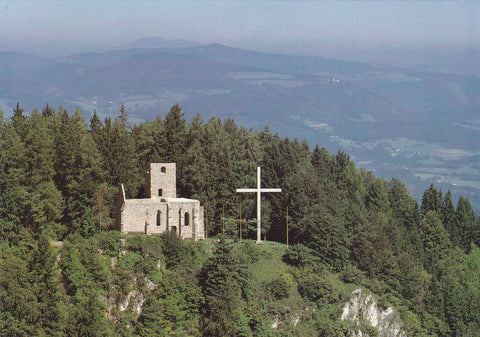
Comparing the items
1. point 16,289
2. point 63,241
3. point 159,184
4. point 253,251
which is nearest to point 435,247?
point 253,251

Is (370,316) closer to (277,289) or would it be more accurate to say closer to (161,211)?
(277,289)

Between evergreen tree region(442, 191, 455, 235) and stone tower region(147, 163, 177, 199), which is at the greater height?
stone tower region(147, 163, 177, 199)

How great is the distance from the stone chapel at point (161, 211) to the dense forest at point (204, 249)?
214cm

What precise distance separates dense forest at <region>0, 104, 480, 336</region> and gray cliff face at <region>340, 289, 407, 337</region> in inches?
37.5

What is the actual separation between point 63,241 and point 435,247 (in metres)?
46.3

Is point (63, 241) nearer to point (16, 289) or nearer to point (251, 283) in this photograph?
point (16, 289)

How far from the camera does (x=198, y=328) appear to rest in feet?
200

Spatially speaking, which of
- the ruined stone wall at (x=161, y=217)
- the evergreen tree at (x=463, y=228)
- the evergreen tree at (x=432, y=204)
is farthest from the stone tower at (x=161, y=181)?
the evergreen tree at (x=432, y=204)

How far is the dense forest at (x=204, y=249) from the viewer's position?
58969 millimetres

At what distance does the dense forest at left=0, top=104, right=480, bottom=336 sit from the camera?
5897 cm

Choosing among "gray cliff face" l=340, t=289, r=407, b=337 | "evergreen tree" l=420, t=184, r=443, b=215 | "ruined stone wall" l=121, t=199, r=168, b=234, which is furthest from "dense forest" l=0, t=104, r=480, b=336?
"evergreen tree" l=420, t=184, r=443, b=215

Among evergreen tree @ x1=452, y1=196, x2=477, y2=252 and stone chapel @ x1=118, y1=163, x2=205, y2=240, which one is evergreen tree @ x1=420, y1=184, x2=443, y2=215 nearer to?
evergreen tree @ x1=452, y1=196, x2=477, y2=252

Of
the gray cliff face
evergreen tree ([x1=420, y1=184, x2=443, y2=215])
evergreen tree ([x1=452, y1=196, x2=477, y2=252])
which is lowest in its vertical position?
the gray cliff face

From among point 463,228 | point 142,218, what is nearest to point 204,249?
point 142,218
